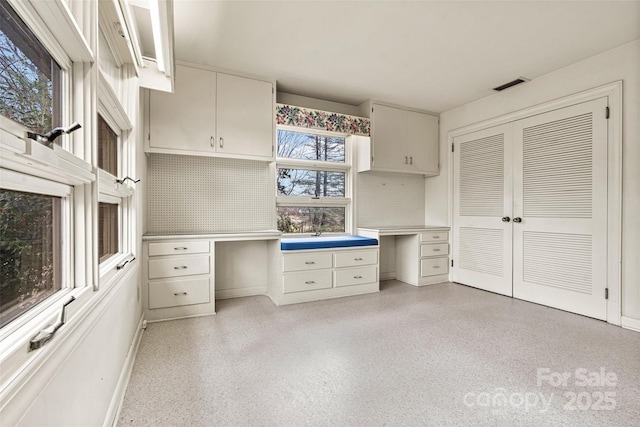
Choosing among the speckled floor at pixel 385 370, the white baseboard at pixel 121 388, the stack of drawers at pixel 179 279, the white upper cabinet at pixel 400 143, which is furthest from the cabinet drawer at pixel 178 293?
the white upper cabinet at pixel 400 143

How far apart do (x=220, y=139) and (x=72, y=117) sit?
6.60 feet

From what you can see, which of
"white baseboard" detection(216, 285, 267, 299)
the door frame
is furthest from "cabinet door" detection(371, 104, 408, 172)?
"white baseboard" detection(216, 285, 267, 299)

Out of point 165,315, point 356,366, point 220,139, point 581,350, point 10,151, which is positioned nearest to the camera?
point 10,151

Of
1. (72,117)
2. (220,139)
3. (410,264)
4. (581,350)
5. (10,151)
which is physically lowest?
(581,350)

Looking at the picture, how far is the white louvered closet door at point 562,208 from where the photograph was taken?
9.08ft

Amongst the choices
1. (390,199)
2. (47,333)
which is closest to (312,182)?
(390,199)

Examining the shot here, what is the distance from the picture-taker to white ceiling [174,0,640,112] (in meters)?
2.14

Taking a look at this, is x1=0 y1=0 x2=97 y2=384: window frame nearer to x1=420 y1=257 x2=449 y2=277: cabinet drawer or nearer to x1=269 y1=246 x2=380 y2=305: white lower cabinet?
x1=269 y1=246 x2=380 y2=305: white lower cabinet

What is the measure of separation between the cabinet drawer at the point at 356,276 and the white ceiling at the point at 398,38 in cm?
215

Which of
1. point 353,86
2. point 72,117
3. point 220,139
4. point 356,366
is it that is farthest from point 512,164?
point 72,117

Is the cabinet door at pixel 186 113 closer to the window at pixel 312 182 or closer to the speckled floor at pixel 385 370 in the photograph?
the window at pixel 312 182

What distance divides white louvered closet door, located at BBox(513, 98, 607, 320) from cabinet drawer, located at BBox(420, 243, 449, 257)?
86 cm

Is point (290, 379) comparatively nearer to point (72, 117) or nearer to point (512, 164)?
point (72, 117)

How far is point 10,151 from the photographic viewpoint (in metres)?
0.61
